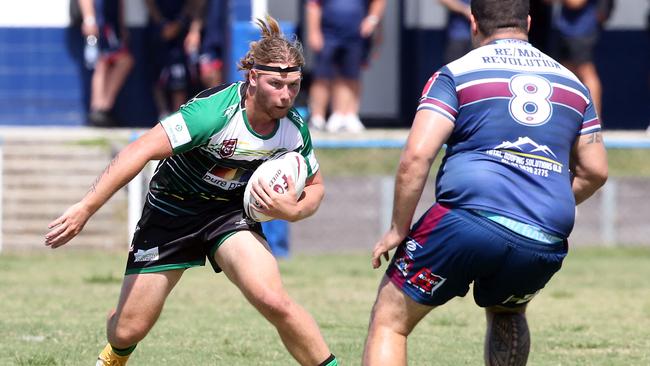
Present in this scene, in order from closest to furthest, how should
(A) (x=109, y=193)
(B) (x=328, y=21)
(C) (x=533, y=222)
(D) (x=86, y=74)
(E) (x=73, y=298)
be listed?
1. (C) (x=533, y=222)
2. (A) (x=109, y=193)
3. (E) (x=73, y=298)
4. (B) (x=328, y=21)
5. (D) (x=86, y=74)

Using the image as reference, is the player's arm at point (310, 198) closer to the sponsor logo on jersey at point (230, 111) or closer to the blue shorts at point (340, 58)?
the sponsor logo on jersey at point (230, 111)

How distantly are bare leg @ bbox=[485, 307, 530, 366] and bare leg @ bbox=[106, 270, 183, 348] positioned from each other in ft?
4.99

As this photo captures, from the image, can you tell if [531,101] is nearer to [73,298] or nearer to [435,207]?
[435,207]

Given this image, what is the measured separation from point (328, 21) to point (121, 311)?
24.7ft

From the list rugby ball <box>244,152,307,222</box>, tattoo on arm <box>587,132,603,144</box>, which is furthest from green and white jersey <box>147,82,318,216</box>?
tattoo on arm <box>587,132,603,144</box>

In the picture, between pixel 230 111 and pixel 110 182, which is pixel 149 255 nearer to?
pixel 110 182

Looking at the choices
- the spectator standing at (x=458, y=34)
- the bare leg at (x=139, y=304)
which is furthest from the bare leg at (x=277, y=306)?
the spectator standing at (x=458, y=34)

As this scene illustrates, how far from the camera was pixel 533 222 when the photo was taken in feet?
16.6

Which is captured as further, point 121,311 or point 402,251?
point 121,311

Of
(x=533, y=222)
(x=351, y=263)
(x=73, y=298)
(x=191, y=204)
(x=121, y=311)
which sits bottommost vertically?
(x=351, y=263)

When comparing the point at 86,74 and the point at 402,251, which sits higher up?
the point at 402,251

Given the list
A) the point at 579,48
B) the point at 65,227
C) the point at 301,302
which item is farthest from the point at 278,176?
the point at 579,48

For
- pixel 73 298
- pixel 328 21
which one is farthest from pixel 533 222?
pixel 328 21

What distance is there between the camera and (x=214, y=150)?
5914mm
